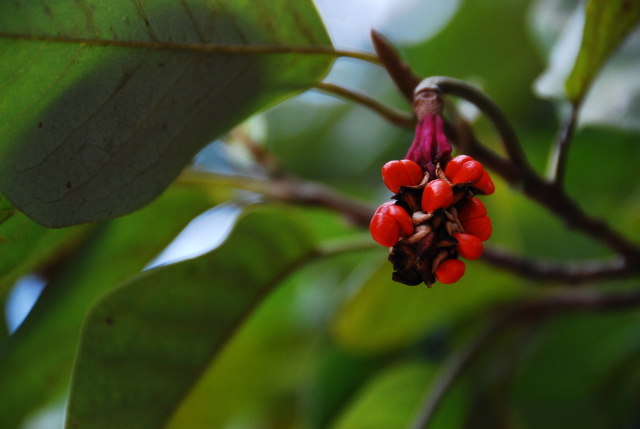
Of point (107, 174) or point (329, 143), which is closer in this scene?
point (107, 174)

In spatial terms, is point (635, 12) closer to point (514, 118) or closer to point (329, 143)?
point (514, 118)

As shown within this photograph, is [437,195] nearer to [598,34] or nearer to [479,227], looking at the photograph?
[479,227]

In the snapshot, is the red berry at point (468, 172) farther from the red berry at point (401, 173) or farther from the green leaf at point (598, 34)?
the green leaf at point (598, 34)

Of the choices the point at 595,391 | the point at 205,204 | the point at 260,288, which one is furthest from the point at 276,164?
the point at 595,391

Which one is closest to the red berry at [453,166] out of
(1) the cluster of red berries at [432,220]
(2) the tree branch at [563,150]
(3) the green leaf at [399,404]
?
(1) the cluster of red berries at [432,220]

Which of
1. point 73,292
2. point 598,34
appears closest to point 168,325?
point 73,292

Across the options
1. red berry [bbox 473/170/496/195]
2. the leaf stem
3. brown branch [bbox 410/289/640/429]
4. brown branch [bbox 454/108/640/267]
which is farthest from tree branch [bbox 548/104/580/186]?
brown branch [bbox 410/289/640/429]
